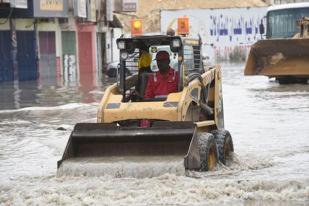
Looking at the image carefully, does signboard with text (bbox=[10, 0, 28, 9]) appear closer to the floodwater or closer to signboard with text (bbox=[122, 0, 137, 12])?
the floodwater

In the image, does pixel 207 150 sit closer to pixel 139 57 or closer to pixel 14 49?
pixel 139 57

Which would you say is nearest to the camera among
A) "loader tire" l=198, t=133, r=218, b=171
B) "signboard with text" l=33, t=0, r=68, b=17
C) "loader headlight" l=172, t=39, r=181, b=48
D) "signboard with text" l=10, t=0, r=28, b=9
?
"loader tire" l=198, t=133, r=218, b=171

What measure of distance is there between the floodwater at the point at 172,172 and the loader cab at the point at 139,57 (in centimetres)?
151

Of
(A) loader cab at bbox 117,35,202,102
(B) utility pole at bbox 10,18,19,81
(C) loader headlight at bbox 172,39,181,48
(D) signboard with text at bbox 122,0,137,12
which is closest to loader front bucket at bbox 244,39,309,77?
(B) utility pole at bbox 10,18,19,81

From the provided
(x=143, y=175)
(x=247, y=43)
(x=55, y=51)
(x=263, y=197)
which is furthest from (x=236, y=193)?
(x=247, y=43)

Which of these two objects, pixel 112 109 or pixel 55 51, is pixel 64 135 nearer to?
pixel 112 109

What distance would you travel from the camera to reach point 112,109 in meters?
10.2

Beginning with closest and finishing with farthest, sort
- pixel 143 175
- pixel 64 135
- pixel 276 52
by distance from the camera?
pixel 143 175 < pixel 64 135 < pixel 276 52

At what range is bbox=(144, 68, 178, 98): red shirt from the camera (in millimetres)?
10539

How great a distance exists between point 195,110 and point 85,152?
176 centimetres

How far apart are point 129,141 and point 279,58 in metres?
18.3

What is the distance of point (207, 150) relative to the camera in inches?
375

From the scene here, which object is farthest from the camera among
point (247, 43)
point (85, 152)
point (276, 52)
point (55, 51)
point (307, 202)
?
point (247, 43)

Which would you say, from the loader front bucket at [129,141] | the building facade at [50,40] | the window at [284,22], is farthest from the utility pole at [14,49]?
the loader front bucket at [129,141]
